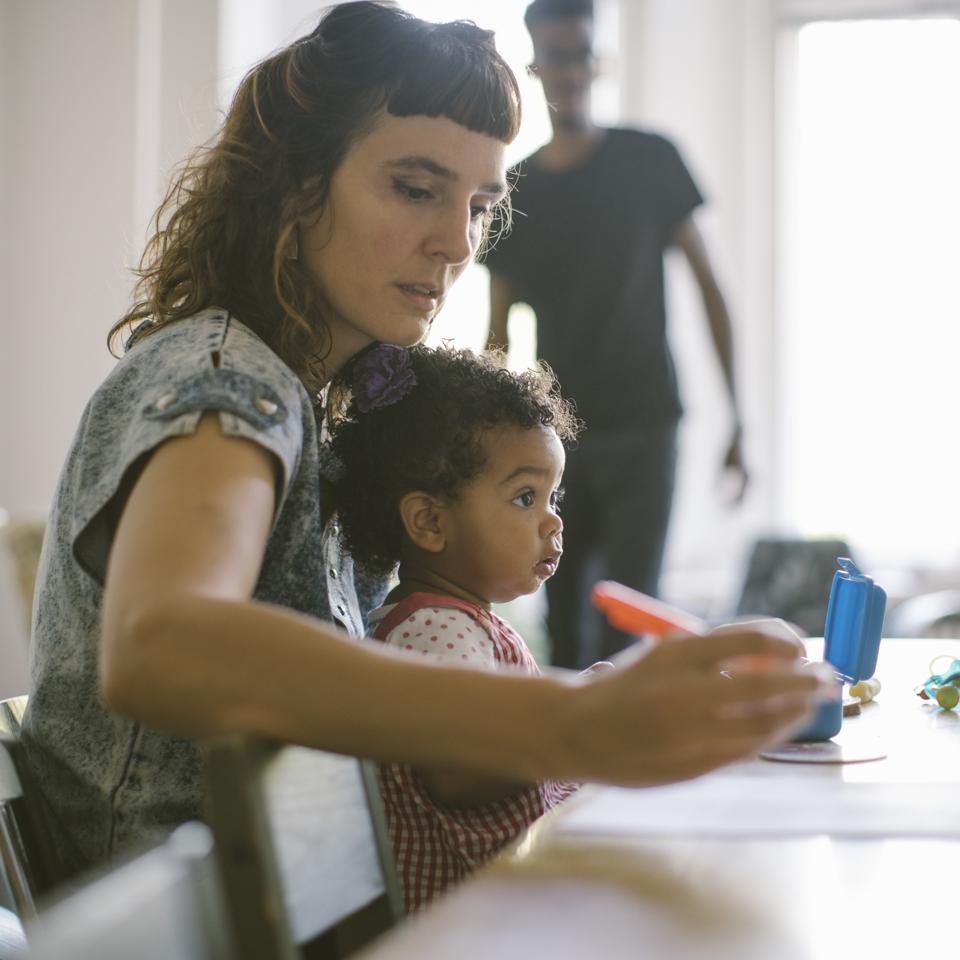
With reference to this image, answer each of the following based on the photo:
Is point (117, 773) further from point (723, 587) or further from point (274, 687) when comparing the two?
point (723, 587)

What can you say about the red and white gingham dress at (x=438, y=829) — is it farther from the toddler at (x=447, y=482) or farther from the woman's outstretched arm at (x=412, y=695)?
the woman's outstretched arm at (x=412, y=695)

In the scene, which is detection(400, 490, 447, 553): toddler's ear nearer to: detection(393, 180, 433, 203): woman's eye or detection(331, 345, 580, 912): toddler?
detection(331, 345, 580, 912): toddler

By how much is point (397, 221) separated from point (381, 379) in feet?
0.71

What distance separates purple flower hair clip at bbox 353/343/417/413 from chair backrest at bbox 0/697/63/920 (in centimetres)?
49

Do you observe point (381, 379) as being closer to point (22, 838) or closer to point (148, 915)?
point (22, 838)

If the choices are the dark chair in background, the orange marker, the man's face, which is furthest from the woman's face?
the dark chair in background

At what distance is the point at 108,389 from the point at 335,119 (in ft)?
1.13

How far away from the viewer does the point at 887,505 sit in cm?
433

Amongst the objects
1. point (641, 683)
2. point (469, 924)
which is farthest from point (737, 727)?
point (469, 924)

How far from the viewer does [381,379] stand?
4.09 feet

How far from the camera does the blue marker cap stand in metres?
1.13

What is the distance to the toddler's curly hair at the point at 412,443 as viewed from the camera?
1.24 meters

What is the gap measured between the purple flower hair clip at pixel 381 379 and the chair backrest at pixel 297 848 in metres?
0.57

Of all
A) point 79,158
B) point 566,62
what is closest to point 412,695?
point 566,62
